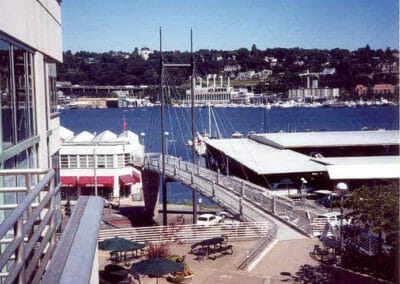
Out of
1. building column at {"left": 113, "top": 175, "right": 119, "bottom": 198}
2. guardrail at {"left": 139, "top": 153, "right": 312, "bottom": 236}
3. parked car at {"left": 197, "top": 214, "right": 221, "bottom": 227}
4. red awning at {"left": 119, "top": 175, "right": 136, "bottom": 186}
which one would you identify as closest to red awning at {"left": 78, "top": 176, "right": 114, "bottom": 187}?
building column at {"left": 113, "top": 175, "right": 119, "bottom": 198}

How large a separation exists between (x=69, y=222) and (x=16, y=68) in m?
4.88

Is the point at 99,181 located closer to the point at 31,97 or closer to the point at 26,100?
the point at 31,97

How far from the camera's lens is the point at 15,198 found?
6539 mm

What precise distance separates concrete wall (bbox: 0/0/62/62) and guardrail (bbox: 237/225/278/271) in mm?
9274

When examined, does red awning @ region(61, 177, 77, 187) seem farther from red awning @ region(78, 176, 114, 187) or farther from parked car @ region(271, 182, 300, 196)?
parked car @ region(271, 182, 300, 196)

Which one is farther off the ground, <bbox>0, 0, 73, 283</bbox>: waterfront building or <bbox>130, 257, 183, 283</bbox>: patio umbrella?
<bbox>0, 0, 73, 283</bbox>: waterfront building

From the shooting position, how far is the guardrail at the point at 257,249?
55.3 feet

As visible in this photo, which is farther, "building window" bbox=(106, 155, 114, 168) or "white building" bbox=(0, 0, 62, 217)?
"building window" bbox=(106, 155, 114, 168)

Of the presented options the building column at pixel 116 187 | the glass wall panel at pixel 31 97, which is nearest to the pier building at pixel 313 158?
the building column at pixel 116 187

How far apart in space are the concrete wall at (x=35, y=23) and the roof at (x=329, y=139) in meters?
42.6

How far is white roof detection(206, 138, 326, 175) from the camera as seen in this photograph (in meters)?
40.8

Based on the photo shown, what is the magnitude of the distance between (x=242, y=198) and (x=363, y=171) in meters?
17.7

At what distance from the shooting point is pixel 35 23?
8.55m

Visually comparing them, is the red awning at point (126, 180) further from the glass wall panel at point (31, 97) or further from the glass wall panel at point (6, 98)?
the glass wall panel at point (6, 98)
